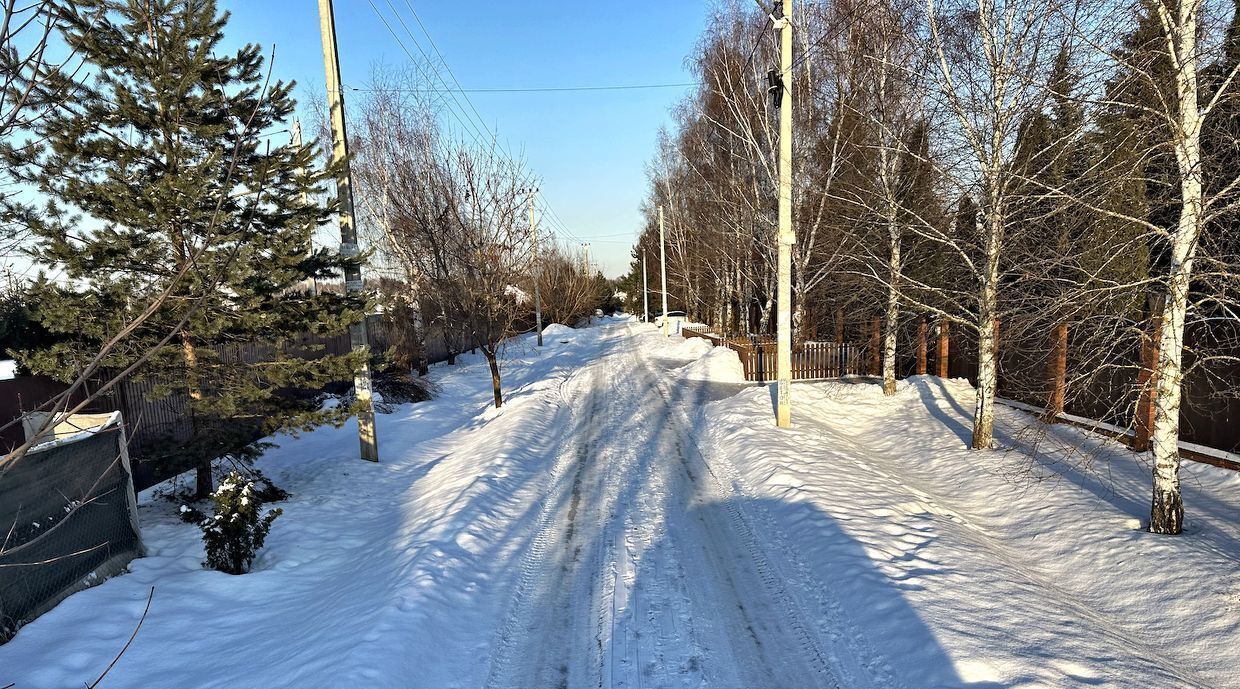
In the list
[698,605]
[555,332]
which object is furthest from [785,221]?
[555,332]

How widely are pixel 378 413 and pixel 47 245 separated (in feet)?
25.8

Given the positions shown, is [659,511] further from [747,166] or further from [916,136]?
[747,166]

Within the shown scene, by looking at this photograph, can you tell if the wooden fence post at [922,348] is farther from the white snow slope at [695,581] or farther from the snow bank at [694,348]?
the snow bank at [694,348]

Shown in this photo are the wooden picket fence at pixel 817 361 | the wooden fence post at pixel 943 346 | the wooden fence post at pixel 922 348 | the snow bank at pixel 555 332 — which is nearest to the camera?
the wooden fence post at pixel 943 346

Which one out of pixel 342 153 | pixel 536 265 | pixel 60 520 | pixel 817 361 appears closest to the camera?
pixel 60 520

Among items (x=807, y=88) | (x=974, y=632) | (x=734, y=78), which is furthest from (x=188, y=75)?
(x=734, y=78)

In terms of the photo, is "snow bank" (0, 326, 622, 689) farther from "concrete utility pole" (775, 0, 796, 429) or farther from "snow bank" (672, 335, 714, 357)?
"snow bank" (672, 335, 714, 357)

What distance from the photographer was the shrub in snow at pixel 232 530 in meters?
5.59

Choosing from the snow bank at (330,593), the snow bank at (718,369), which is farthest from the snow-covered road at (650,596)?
the snow bank at (718,369)

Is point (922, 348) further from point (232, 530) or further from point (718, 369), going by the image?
point (232, 530)

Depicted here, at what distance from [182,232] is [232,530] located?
3063 millimetres

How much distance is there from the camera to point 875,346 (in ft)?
52.7

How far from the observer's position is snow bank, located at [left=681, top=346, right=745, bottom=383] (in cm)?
1755

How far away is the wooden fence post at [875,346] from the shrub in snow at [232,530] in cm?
1436
